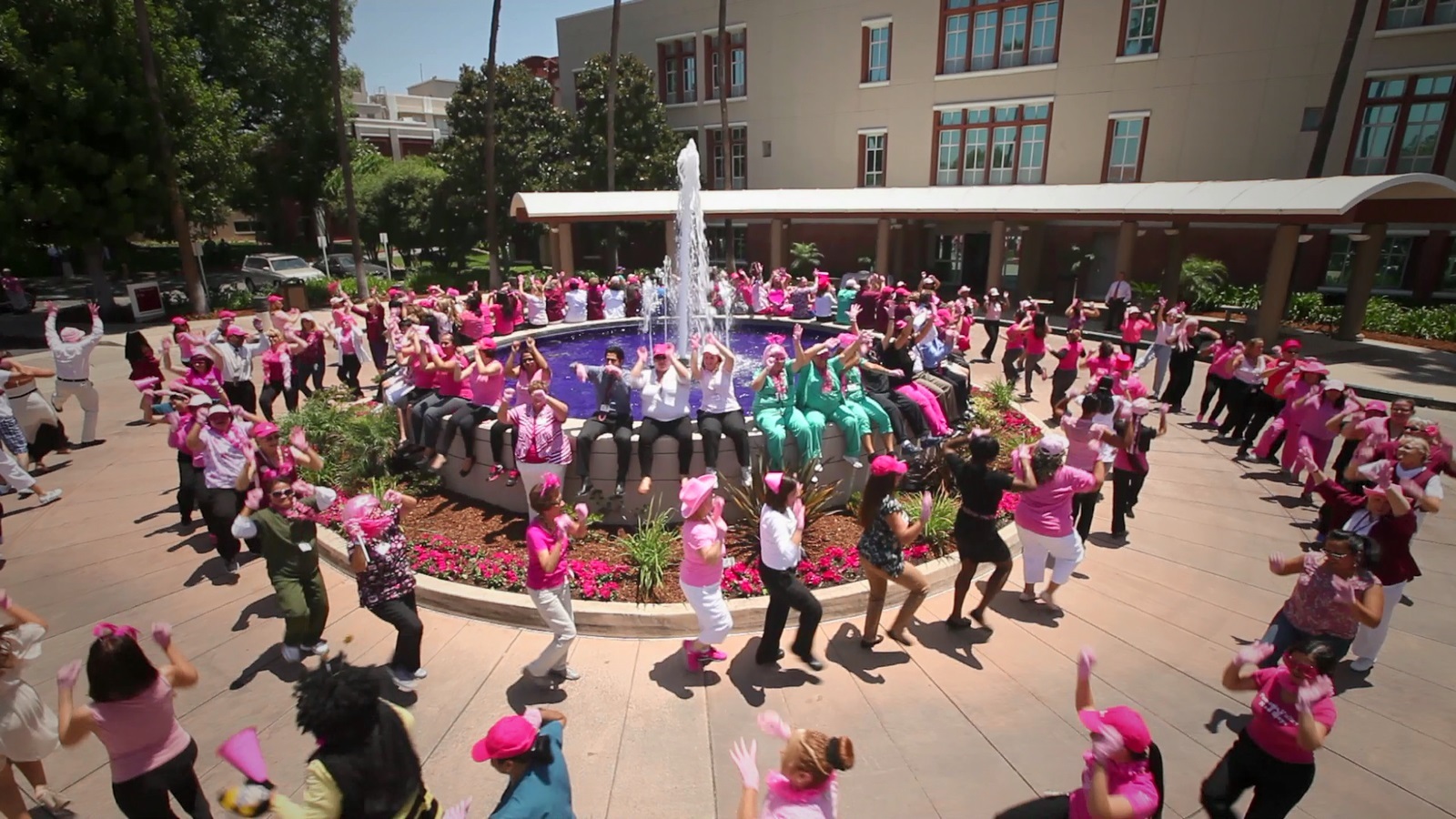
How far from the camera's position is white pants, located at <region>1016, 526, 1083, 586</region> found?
6.04m

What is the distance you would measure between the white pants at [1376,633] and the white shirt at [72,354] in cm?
1439

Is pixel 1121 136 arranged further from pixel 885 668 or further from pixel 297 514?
pixel 297 514

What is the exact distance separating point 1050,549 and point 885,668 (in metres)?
1.74

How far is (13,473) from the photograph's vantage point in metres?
8.45

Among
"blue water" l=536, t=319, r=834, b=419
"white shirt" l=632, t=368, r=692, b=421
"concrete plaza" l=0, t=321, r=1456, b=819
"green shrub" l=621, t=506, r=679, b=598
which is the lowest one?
"concrete plaza" l=0, t=321, r=1456, b=819

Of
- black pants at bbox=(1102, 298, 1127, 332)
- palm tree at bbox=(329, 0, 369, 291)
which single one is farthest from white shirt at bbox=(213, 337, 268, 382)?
black pants at bbox=(1102, 298, 1127, 332)

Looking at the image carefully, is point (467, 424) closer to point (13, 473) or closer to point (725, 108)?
point (13, 473)

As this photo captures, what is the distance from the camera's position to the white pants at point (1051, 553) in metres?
6.04

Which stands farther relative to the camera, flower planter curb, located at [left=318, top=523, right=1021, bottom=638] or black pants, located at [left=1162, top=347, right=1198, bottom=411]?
black pants, located at [left=1162, top=347, right=1198, bottom=411]

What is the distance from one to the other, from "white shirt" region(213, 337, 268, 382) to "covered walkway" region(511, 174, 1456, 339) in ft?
44.0

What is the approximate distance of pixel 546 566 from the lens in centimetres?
501

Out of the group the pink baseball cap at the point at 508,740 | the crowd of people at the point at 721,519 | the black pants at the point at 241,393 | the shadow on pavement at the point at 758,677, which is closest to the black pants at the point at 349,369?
the crowd of people at the point at 721,519

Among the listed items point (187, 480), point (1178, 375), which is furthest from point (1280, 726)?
point (1178, 375)

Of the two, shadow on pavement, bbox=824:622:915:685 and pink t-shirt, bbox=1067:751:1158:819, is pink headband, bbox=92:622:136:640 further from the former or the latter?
pink t-shirt, bbox=1067:751:1158:819
